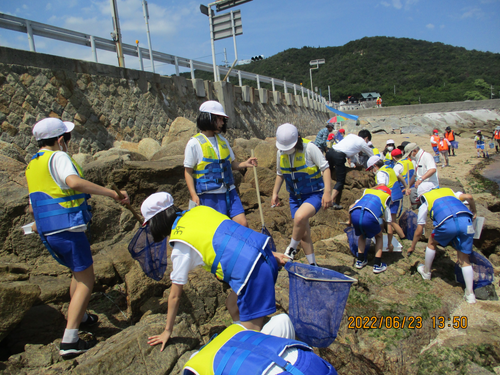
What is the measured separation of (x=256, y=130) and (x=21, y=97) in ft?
32.7

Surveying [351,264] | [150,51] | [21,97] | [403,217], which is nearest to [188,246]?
[351,264]

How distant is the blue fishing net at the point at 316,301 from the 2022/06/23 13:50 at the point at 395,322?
95 cm

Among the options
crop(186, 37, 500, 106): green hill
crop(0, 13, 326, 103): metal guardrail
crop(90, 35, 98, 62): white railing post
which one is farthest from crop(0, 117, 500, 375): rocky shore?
crop(186, 37, 500, 106): green hill

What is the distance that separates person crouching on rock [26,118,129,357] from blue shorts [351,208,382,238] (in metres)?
3.12

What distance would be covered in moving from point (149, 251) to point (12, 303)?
3.76ft

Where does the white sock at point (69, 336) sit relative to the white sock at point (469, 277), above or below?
above

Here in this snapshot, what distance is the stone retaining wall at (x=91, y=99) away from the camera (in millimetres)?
7062

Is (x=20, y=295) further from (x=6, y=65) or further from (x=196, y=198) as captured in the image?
(x=6, y=65)

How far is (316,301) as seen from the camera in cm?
246

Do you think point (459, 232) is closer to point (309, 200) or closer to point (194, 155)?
point (309, 200)

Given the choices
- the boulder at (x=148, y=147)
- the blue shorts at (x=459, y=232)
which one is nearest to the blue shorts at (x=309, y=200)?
the blue shorts at (x=459, y=232)

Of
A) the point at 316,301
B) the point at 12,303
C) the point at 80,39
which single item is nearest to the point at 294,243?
the point at 316,301

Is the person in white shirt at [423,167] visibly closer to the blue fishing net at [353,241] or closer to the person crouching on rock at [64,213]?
the blue fishing net at [353,241]

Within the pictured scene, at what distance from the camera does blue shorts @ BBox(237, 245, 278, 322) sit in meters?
2.13
